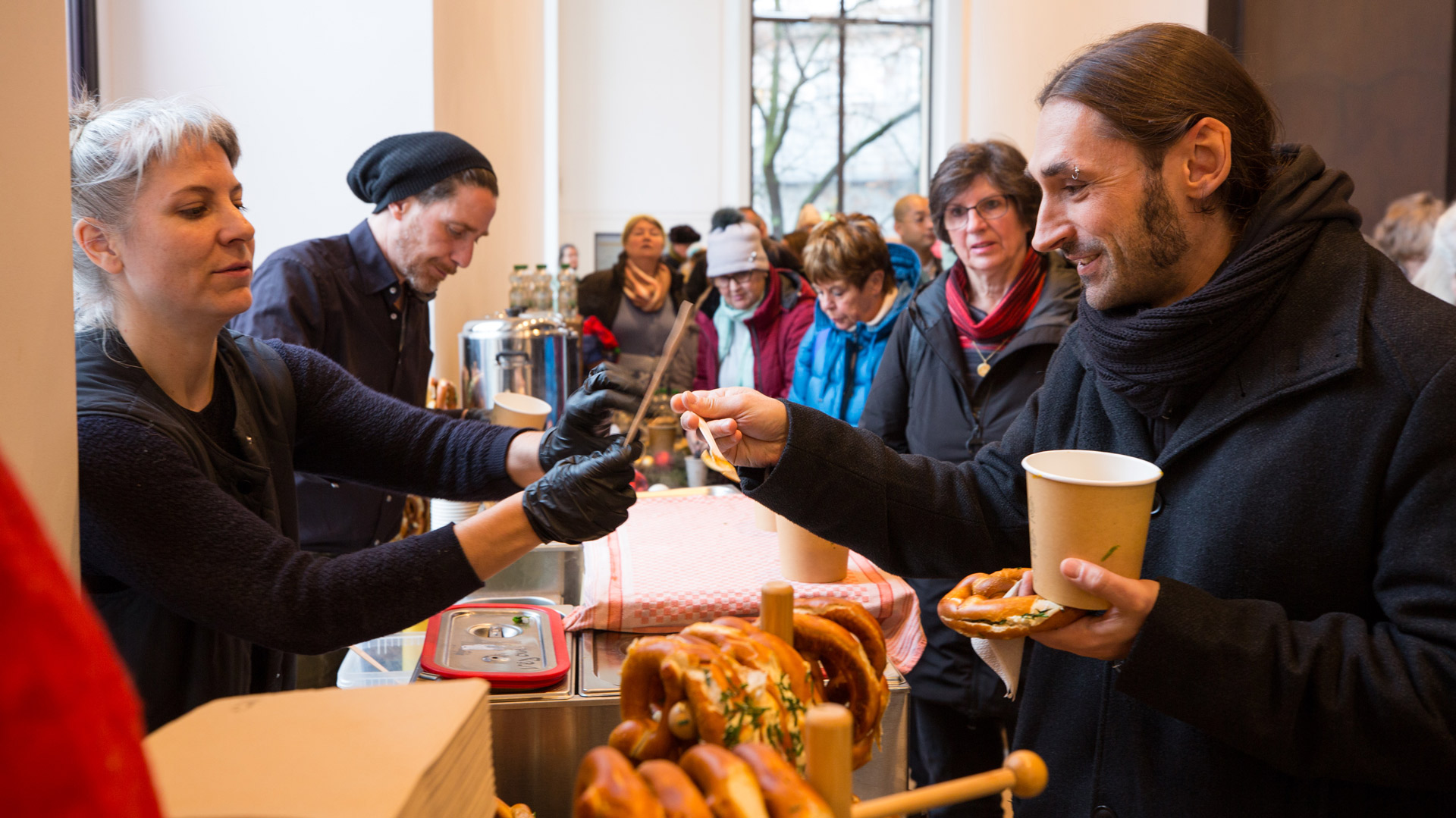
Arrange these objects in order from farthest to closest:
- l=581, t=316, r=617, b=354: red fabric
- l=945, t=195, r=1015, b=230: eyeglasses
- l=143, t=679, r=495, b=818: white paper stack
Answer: l=581, t=316, r=617, b=354: red fabric, l=945, t=195, r=1015, b=230: eyeglasses, l=143, t=679, r=495, b=818: white paper stack

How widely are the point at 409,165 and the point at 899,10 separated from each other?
10270 mm

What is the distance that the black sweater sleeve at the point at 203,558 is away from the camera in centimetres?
129

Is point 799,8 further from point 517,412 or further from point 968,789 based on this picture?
point 968,789

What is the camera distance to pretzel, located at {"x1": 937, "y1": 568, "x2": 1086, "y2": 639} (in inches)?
43.6

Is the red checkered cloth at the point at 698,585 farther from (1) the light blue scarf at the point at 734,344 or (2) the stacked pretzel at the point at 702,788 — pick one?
(1) the light blue scarf at the point at 734,344

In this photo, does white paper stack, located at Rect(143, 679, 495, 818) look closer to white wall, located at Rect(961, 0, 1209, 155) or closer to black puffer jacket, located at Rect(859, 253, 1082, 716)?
black puffer jacket, located at Rect(859, 253, 1082, 716)

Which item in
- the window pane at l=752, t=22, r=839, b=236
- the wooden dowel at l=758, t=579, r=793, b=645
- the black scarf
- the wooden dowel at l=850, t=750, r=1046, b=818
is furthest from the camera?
the window pane at l=752, t=22, r=839, b=236

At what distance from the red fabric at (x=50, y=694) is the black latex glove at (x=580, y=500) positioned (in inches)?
43.1

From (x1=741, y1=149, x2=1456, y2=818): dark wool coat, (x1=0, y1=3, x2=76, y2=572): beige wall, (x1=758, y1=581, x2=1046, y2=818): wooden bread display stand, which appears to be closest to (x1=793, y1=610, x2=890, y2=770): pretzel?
(x1=758, y1=581, x2=1046, y2=818): wooden bread display stand

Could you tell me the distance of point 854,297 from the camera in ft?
11.0

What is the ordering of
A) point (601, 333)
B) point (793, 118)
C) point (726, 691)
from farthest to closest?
1. point (793, 118)
2. point (601, 333)
3. point (726, 691)

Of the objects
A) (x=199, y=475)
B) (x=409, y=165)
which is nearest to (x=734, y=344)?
(x=409, y=165)

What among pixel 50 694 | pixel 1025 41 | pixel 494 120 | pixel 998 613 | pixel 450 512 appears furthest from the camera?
pixel 1025 41

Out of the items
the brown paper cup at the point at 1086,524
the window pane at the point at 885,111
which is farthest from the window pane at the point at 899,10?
the brown paper cup at the point at 1086,524
